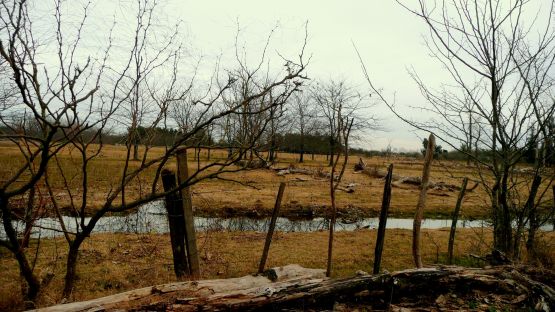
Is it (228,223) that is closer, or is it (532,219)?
(532,219)

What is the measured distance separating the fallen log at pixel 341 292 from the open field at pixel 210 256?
1.80 m

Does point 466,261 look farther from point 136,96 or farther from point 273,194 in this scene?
point 273,194

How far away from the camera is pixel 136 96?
377cm

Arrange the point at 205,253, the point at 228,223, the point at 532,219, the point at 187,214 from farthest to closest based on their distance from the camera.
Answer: the point at 228,223 < the point at 205,253 < the point at 532,219 < the point at 187,214

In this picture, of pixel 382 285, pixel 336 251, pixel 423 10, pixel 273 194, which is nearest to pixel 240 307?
pixel 382 285

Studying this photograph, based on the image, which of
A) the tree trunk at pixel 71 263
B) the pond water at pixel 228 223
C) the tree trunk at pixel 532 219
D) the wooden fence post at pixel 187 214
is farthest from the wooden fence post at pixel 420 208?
the pond water at pixel 228 223

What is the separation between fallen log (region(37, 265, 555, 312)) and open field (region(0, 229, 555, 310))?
71.0 inches

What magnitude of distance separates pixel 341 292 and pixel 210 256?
4936 millimetres

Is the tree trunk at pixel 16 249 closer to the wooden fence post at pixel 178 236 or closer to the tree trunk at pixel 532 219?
the wooden fence post at pixel 178 236

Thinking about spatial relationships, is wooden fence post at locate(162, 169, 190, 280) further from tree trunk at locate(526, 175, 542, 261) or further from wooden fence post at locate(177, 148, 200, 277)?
tree trunk at locate(526, 175, 542, 261)

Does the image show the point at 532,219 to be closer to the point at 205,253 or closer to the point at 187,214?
the point at 187,214

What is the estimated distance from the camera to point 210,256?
321 inches

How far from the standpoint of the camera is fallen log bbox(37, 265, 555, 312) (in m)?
3.25

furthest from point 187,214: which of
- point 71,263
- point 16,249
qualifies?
point 16,249
